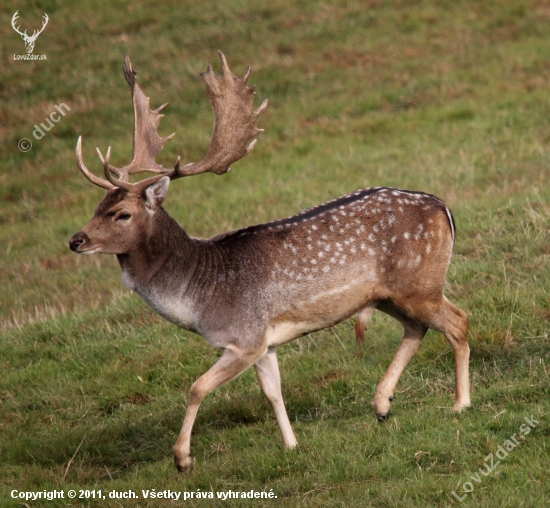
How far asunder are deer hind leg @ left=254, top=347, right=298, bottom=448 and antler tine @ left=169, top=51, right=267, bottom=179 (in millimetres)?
Result: 1475

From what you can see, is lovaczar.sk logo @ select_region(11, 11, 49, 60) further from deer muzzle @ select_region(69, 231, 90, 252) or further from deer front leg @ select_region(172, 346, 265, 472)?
deer front leg @ select_region(172, 346, 265, 472)

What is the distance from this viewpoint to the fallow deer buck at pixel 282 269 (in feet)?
21.4

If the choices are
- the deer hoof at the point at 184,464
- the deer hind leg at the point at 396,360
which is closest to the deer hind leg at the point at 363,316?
the deer hind leg at the point at 396,360

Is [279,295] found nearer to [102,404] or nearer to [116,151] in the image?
[102,404]

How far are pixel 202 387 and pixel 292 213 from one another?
6056 mm

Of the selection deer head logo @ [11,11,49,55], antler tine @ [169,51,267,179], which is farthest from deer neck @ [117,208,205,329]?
deer head logo @ [11,11,49,55]

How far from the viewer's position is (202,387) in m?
6.27

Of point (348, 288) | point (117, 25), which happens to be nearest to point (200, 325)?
point (348, 288)

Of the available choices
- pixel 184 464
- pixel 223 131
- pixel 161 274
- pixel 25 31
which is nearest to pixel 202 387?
pixel 184 464

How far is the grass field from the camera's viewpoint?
6.09 m

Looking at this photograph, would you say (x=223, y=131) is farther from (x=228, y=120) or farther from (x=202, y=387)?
(x=202, y=387)

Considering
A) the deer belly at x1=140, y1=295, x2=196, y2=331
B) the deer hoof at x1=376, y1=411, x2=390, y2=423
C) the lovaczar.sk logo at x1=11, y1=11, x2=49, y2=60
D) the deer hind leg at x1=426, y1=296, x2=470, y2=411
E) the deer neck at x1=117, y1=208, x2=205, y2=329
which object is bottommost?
the lovaczar.sk logo at x1=11, y1=11, x2=49, y2=60

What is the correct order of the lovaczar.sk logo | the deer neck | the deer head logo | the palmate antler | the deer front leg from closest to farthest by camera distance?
the deer front leg → the deer neck → the palmate antler → the lovaczar.sk logo → the deer head logo

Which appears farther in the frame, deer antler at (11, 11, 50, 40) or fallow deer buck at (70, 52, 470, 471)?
deer antler at (11, 11, 50, 40)
